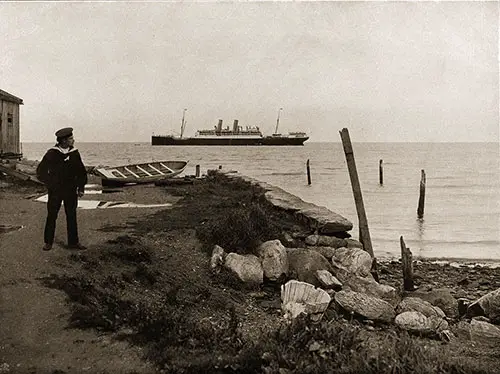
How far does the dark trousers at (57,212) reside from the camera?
7664mm

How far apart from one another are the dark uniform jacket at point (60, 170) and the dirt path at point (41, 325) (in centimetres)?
98

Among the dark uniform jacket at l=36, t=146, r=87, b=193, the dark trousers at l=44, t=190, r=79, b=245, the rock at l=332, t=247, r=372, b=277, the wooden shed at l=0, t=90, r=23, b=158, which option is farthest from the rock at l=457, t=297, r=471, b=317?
the wooden shed at l=0, t=90, r=23, b=158

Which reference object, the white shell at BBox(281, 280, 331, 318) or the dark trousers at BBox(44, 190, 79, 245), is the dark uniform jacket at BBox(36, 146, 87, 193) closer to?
the dark trousers at BBox(44, 190, 79, 245)

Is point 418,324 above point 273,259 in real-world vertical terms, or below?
below

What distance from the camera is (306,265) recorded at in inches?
332

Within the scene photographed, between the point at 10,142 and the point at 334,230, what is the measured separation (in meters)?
17.3

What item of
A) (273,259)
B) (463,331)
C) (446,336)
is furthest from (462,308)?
(273,259)

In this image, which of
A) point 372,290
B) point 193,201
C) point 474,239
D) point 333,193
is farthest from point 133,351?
point 333,193

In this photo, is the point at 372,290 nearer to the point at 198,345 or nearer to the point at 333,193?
the point at 198,345

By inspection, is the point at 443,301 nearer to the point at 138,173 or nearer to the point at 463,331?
the point at 463,331

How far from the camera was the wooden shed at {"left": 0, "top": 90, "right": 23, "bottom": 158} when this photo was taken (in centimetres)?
2136

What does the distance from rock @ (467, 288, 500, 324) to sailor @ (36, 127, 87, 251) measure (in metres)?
6.28

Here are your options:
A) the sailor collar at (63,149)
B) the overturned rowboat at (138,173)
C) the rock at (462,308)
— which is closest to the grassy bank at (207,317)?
the sailor collar at (63,149)

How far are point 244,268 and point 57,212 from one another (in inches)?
118
